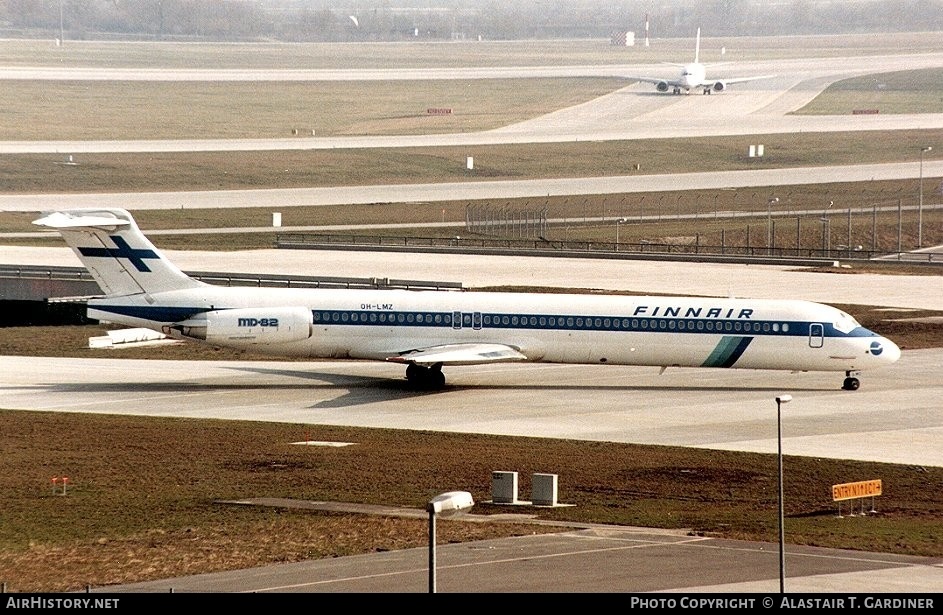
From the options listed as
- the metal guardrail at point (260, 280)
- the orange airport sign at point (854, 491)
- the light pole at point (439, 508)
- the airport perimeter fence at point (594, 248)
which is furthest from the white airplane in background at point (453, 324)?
the airport perimeter fence at point (594, 248)

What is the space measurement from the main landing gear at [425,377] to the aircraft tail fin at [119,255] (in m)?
9.17

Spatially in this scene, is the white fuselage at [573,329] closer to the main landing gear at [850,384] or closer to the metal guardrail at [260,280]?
the main landing gear at [850,384]

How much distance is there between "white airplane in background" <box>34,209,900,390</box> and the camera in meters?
57.9

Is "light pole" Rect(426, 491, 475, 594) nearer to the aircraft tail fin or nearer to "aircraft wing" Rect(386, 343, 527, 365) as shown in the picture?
"aircraft wing" Rect(386, 343, 527, 365)

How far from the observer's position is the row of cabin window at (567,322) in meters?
58.2

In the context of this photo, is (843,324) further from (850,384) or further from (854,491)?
(854,491)

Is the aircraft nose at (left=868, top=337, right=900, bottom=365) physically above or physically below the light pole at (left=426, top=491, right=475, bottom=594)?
above

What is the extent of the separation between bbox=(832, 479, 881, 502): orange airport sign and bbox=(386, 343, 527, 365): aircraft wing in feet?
66.0

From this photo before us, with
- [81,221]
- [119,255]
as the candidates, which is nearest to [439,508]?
[119,255]

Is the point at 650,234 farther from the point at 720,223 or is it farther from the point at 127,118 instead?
the point at 127,118

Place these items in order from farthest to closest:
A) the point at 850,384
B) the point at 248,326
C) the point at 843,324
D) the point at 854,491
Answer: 1. the point at 843,324
2. the point at 850,384
3. the point at 248,326
4. the point at 854,491

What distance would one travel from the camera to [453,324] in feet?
192

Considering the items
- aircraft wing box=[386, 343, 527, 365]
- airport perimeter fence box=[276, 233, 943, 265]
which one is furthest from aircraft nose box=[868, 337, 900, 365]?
airport perimeter fence box=[276, 233, 943, 265]

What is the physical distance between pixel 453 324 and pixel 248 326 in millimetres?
7510
